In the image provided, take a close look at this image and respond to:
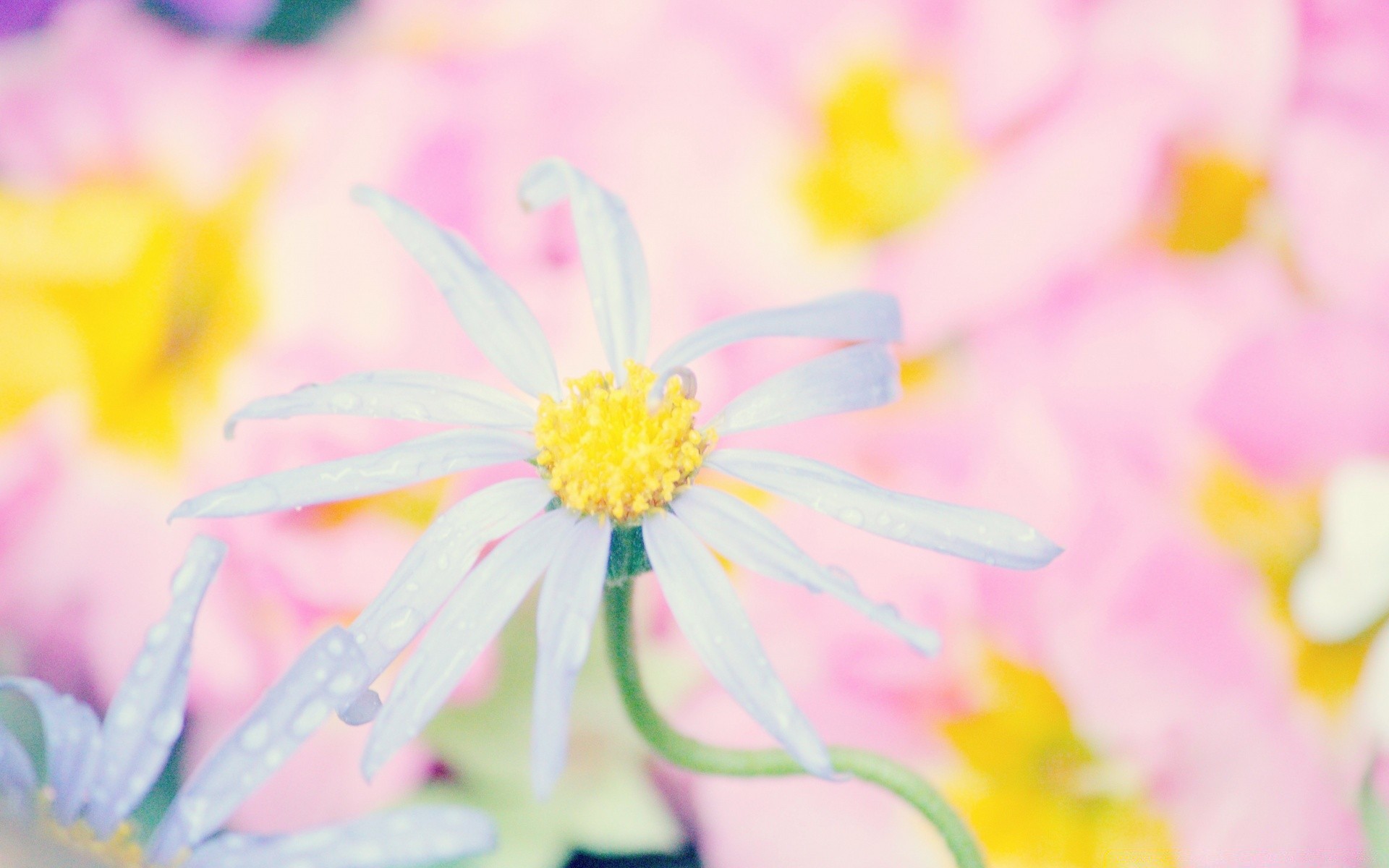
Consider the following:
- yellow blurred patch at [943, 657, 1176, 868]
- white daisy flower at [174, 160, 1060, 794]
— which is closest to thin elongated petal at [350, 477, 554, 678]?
white daisy flower at [174, 160, 1060, 794]

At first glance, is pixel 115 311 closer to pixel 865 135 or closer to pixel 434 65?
pixel 434 65

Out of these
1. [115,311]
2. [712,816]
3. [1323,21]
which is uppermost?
[1323,21]

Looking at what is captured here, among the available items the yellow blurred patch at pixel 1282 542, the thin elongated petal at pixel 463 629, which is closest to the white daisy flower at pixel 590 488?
the thin elongated petal at pixel 463 629

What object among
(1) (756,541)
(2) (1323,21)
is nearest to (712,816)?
(1) (756,541)

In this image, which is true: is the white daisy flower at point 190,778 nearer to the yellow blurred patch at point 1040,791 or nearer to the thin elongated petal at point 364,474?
the thin elongated petal at point 364,474

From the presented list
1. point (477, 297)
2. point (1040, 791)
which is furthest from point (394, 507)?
point (1040, 791)

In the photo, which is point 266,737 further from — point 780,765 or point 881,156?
point 881,156
